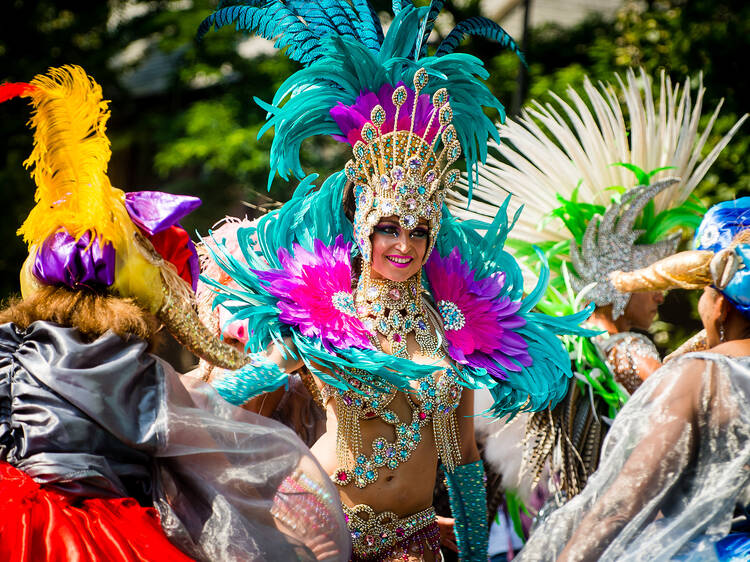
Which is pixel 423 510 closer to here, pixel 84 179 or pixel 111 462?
pixel 111 462

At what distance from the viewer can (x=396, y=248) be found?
2.89m

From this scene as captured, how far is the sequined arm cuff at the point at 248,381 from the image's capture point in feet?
8.46

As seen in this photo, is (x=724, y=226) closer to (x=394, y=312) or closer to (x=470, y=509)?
(x=394, y=312)

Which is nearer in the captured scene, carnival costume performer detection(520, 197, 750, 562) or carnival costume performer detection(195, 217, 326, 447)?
carnival costume performer detection(520, 197, 750, 562)

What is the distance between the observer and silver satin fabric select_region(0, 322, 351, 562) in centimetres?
213

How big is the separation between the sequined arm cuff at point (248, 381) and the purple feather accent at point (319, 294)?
25 centimetres

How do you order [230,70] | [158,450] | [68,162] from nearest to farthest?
[158,450] → [68,162] → [230,70]

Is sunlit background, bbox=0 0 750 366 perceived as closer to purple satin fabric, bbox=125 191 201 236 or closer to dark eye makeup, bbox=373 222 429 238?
dark eye makeup, bbox=373 222 429 238

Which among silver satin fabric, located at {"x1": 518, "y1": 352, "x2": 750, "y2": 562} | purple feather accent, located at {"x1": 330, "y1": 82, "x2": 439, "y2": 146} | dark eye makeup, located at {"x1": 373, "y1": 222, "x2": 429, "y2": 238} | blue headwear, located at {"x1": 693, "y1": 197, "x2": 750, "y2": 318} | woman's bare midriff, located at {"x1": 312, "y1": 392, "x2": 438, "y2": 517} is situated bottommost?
woman's bare midriff, located at {"x1": 312, "y1": 392, "x2": 438, "y2": 517}

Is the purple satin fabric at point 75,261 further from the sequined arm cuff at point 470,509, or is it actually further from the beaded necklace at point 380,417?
the sequined arm cuff at point 470,509

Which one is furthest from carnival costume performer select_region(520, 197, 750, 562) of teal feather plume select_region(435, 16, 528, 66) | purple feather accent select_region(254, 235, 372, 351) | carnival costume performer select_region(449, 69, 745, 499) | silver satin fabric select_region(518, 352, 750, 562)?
carnival costume performer select_region(449, 69, 745, 499)

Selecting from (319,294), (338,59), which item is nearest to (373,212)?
(319,294)

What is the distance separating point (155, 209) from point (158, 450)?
2.30 feet

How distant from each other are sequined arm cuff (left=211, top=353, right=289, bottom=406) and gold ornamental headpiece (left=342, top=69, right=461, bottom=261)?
57cm
